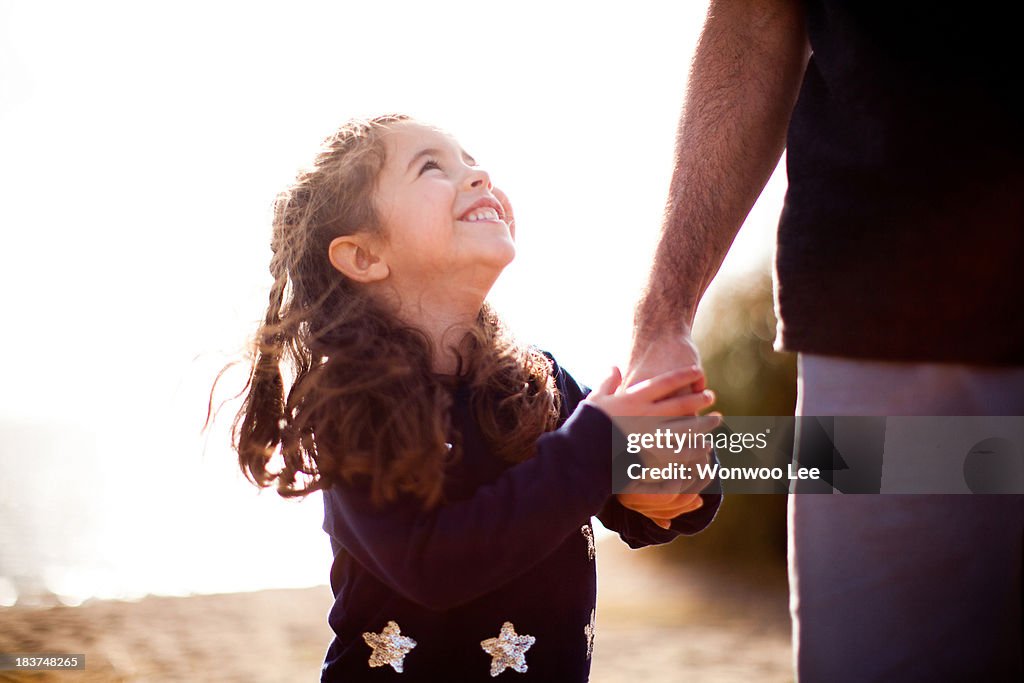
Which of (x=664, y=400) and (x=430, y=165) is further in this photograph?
(x=430, y=165)

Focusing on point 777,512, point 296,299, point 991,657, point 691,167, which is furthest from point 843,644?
point 777,512

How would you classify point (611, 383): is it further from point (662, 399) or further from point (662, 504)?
point (662, 504)

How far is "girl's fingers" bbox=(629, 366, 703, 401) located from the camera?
57.5 inches

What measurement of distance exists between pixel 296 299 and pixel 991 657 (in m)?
1.44

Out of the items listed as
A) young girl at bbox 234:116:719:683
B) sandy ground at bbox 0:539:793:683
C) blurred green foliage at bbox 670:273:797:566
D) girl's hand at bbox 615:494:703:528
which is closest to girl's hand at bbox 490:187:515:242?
young girl at bbox 234:116:719:683

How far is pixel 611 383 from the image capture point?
1605 millimetres

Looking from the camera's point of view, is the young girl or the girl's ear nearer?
the young girl

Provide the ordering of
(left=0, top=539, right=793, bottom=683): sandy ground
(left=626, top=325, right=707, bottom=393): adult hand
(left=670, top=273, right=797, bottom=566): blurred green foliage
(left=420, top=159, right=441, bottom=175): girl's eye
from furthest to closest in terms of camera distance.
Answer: (left=670, top=273, right=797, bottom=566): blurred green foliage
(left=0, top=539, right=793, bottom=683): sandy ground
(left=420, top=159, right=441, bottom=175): girl's eye
(left=626, top=325, right=707, bottom=393): adult hand

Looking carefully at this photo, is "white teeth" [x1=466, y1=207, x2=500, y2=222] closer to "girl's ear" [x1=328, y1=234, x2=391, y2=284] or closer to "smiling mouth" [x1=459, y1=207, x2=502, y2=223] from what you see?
"smiling mouth" [x1=459, y1=207, x2=502, y2=223]

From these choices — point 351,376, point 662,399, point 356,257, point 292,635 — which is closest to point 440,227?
point 356,257

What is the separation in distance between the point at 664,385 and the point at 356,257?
31.3 inches

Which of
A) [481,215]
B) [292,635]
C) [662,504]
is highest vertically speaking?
[481,215]

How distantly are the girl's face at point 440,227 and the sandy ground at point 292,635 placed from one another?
2.88 metres

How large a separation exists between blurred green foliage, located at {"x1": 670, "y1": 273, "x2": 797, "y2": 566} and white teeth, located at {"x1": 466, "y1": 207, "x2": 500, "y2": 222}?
5.49 m
